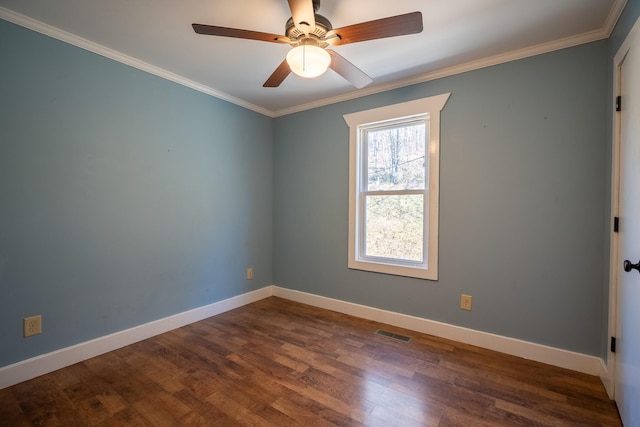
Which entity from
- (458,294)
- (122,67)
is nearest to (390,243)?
(458,294)

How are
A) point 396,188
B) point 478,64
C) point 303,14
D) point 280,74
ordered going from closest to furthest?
point 303,14, point 280,74, point 478,64, point 396,188

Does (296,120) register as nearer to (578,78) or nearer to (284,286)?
(284,286)

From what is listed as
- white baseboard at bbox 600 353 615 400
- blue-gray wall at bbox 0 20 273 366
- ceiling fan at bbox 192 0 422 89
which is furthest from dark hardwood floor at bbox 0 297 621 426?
ceiling fan at bbox 192 0 422 89

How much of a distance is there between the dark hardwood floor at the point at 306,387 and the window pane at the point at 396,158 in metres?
1.51

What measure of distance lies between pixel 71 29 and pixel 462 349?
3867 mm

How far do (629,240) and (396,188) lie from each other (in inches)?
66.9

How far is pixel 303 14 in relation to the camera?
1.43 meters

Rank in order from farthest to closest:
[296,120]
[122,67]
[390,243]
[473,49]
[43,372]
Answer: [296,120]
[390,243]
[122,67]
[473,49]
[43,372]

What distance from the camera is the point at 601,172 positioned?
78.1 inches

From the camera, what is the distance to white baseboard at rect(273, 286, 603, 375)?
2049 millimetres

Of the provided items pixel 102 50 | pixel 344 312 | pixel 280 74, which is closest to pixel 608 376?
pixel 344 312

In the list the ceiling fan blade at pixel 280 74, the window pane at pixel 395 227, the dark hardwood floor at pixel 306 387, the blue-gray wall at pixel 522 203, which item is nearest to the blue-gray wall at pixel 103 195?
the dark hardwood floor at pixel 306 387

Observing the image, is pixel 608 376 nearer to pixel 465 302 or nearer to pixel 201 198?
pixel 465 302

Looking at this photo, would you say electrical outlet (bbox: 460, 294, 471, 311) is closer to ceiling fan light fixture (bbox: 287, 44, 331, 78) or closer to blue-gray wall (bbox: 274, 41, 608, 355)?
Answer: blue-gray wall (bbox: 274, 41, 608, 355)
